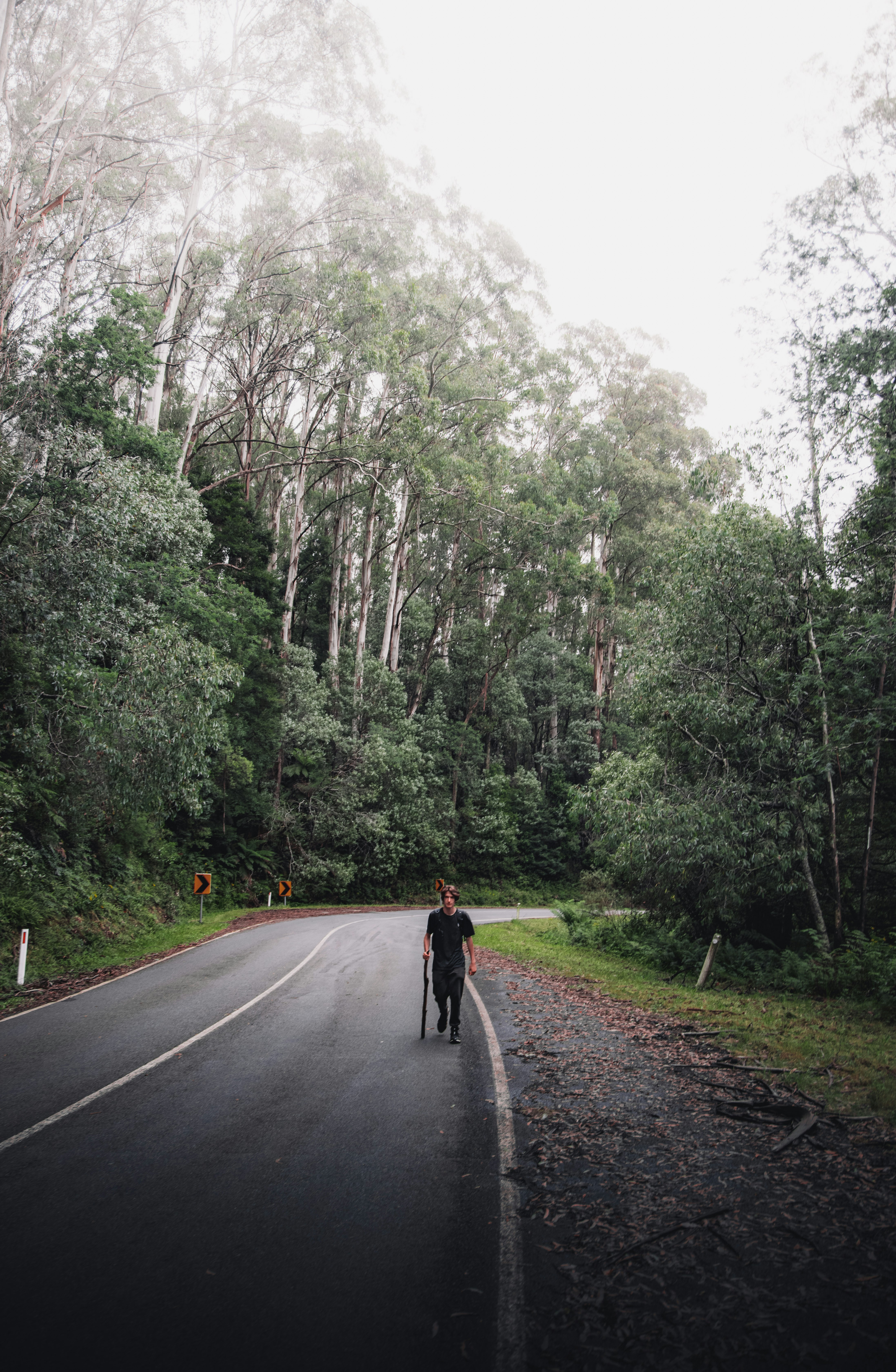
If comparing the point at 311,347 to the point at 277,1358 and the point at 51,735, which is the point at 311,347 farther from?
the point at 277,1358

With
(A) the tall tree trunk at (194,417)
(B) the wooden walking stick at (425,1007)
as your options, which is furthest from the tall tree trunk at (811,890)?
(A) the tall tree trunk at (194,417)

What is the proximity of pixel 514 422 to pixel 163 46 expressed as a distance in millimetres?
19574

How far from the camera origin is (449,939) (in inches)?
320

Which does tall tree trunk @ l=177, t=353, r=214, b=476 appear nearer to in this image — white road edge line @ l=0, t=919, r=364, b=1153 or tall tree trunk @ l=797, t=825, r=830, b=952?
white road edge line @ l=0, t=919, r=364, b=1153

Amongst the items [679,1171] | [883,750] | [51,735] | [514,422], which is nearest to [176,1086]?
[679,1171]

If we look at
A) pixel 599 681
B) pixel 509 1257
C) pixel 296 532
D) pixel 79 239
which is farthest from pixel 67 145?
pixel 599 681

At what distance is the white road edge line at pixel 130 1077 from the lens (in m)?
5.09

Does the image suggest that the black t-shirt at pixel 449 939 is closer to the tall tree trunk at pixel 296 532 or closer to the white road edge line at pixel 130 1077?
the white road edge line at pixel 130 1077

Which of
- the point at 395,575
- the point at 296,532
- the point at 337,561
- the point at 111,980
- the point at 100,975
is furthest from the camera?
the point at 395,575

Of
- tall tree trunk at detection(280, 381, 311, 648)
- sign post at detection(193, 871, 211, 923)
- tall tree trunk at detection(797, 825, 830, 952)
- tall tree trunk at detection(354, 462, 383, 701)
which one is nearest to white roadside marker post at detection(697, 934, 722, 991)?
tall tree trunk at detection(797, 825, 830, 952)

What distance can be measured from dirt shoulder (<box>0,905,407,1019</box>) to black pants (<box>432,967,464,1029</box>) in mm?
5316

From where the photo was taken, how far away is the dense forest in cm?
1251

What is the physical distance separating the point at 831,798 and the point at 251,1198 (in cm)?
1167

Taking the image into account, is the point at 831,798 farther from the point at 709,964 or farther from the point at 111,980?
the point at 111,980
